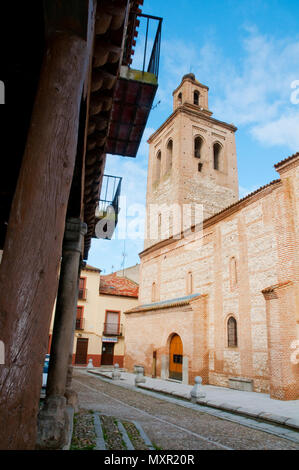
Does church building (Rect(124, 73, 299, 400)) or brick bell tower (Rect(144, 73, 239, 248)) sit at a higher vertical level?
brick bell tower (Rect(144, 73, 239, 248))

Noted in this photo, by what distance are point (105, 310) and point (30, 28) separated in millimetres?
26147

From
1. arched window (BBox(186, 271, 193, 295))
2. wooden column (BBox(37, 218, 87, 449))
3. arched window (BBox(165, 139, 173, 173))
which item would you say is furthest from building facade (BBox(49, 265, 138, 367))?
wooden column (BBox(37, 218, 87, 449))

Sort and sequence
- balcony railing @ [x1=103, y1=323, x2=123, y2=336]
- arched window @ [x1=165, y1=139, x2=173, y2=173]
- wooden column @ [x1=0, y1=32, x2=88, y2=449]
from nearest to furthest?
wooden column @ [x1=0, y1=32, x2=88, y2=449] < arched window @ [x1=165, y1=139, x2=173, y2=173] < balcony railing @ [x1=103, y1=323, x2=123, y2=336]

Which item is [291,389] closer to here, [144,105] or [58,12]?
[144,105]

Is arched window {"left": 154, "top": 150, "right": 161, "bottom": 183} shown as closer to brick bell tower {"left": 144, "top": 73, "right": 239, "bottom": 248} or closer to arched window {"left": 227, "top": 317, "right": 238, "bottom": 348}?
brick bell tower {"left": 144, "top": 73, "right": 239, "bottom": 248}

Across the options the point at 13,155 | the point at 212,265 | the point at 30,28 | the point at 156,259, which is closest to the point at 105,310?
the point at 156,259

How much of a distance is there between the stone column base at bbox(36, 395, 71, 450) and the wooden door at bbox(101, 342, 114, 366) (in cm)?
2380

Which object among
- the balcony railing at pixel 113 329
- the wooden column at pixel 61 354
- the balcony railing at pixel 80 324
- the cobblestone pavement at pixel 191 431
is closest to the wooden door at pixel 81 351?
the balcony railing at pixel 80 324

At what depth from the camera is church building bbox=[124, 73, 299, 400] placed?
11.6 metres

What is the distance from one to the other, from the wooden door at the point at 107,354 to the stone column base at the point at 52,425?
2380 centimetres

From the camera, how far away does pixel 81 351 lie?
25453 mm

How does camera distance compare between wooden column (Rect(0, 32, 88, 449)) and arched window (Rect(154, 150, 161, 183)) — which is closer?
wooden column (Rect(0, 32, 88, 449))

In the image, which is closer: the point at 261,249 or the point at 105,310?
the point at 261,249

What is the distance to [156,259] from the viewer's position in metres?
22.3
